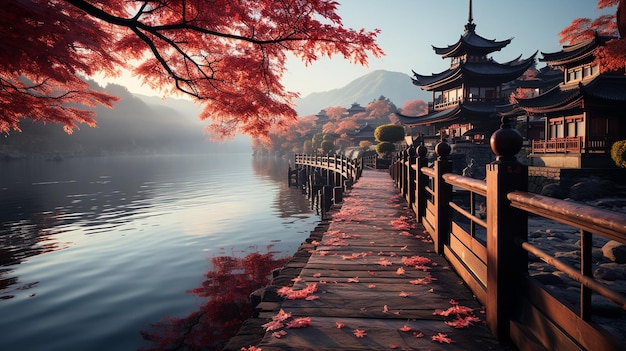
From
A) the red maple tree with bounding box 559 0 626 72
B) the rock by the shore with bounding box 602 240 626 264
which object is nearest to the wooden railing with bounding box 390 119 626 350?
the rock by the shore with bounding box 602 240 626 264

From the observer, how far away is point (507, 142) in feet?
8.24

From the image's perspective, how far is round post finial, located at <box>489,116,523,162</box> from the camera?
2506mm

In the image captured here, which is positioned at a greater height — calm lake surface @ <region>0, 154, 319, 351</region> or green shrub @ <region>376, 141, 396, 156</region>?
green shrub @ <region>376, 141, 396, 156</region>

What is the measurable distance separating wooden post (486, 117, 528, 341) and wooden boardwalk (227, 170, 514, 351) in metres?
0.35

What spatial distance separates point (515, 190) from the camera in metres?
2.60

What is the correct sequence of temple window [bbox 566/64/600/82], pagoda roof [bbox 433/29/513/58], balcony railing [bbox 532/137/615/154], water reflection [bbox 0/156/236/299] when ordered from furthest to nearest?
pagoda roof [bbox 433/29/513/58], temple window [bbox 566/64/600/82], balcony railing [bbox 532/137/615/154], water reflection [bbox 0/156/236/299]

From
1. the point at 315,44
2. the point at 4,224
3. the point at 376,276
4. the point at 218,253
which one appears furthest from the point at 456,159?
the point at 4,224

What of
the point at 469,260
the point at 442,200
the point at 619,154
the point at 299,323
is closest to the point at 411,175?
the point at 442,200

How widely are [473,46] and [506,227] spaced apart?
38.5 metres

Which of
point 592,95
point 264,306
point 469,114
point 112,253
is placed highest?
point 469,114

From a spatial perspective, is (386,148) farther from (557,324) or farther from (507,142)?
(557,324)

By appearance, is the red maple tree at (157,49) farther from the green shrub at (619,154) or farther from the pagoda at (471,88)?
the pagoda at (471,88)

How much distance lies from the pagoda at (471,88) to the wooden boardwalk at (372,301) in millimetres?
29095

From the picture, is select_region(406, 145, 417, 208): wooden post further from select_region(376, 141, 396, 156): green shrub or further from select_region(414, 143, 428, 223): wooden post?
select_region(376, 141, 396, 156): green shrub
